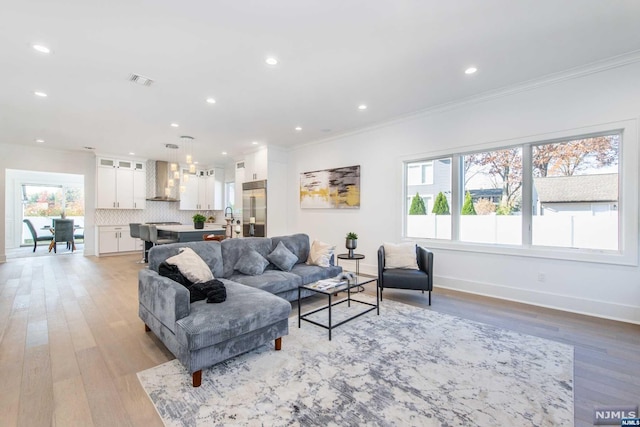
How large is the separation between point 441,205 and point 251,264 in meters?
3.24

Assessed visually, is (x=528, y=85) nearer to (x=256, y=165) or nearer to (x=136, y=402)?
(x=136, y=402)

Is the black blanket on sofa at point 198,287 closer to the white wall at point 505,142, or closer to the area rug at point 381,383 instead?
the area rug at point 381,383

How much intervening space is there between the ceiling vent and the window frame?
415 centimetres

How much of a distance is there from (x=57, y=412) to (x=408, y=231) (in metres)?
4.76

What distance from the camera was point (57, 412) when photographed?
5.69 ft

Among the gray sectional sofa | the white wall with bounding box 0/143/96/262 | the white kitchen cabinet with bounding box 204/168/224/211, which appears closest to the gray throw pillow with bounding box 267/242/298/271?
the gray sectional sofa

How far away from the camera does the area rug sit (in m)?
1.72

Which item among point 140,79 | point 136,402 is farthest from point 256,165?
point 136,402

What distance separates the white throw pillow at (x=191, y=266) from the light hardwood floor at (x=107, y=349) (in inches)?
27.0

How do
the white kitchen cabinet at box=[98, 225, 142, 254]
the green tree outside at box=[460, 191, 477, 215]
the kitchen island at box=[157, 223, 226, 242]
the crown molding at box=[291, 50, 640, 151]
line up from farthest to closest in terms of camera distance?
the white kitchen cabinet at box=[98, 225, 142, 254]
the kitchen island at box=[157, 223, 226, 242]
the green tree outside at box=[460, 191, 477, 215]
the crown molding at box=[291, 50, 640, 151]

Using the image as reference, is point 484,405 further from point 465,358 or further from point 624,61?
point 624,61

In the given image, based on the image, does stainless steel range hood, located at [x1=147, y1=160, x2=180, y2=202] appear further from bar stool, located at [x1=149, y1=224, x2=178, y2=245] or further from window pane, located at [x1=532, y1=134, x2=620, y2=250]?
window pane, located at [x1=532, y1=134, x2=620, y2=250]

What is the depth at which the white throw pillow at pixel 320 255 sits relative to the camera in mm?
4202

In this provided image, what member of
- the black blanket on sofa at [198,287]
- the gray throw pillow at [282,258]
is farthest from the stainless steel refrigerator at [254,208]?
the black blanket on sofa at [198,287]
